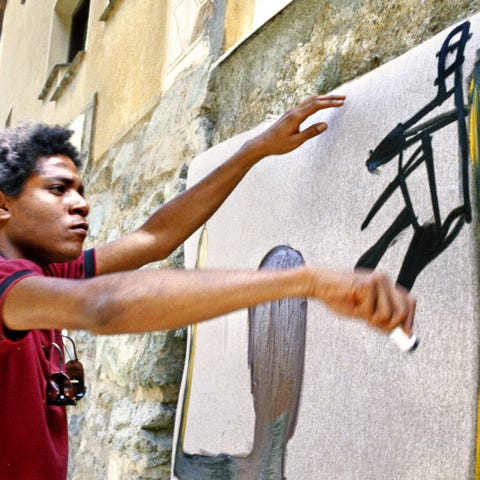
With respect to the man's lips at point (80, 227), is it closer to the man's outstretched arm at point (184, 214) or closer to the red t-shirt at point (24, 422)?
the red t-shirt at point (24, 422)

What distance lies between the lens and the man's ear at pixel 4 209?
1.48 meters

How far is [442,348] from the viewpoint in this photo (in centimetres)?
108

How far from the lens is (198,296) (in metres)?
0.94

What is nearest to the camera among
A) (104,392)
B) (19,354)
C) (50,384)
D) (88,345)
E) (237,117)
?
(19,354)

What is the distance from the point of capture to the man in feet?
3.03

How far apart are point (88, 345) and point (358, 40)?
1831 mm

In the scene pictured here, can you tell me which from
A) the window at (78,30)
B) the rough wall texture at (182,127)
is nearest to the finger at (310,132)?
the rough wall texture at (182,127)

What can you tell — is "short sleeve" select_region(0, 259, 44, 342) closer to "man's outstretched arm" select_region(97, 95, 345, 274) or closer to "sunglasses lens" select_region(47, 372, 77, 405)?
"sunglasses lens" select_region(47, 372, 77, 405)

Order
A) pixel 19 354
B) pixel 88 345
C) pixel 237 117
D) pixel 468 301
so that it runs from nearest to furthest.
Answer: pixel 468 301 → pixel 19 354 → pixel 237 117 → pixel 88 345

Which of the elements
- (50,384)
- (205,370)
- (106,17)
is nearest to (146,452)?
(205,370)

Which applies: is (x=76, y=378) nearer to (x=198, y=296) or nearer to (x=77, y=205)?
(x=77, y=205)

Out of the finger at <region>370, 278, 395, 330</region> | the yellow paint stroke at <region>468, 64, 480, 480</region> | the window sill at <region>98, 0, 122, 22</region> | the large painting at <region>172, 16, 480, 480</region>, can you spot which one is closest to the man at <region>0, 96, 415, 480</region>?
the finger at <region>370, 278, 395, 330</region>

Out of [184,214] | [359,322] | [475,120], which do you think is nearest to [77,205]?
[184,214]

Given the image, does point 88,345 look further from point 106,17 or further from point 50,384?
point 106,17
